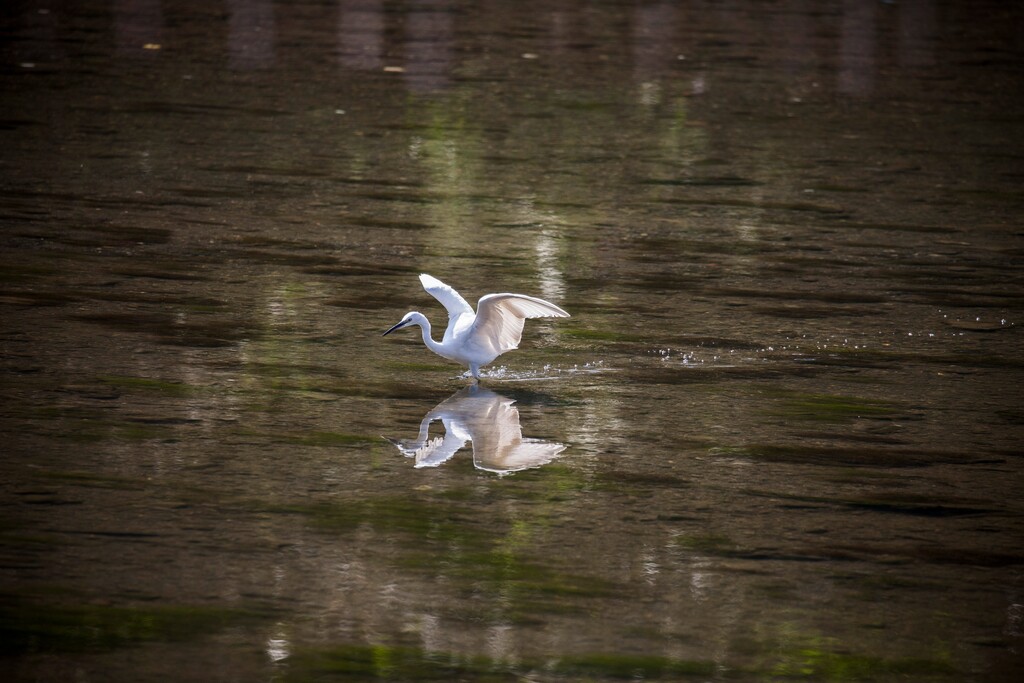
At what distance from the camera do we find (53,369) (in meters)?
5.86

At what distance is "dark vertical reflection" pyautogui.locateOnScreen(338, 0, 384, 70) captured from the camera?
13.9m

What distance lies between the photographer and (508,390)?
19.5 feet

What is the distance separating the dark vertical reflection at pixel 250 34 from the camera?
532 inches

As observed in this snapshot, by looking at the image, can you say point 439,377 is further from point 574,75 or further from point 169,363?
point 574,75

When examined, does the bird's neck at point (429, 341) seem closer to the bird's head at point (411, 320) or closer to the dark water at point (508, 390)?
the bird's head at point (411, 320)

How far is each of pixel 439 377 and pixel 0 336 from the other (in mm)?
1710

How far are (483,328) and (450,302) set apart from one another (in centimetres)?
28

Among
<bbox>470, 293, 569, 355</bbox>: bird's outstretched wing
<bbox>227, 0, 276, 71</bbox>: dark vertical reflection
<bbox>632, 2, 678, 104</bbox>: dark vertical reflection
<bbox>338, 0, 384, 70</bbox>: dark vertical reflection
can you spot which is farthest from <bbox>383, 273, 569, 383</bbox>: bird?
<bbox>338, 0, 384, 70</bbox>: dark vertical reflection

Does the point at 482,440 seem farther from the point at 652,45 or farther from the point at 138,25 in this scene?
the point at 138,25

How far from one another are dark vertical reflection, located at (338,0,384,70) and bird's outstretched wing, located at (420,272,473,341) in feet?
25.0

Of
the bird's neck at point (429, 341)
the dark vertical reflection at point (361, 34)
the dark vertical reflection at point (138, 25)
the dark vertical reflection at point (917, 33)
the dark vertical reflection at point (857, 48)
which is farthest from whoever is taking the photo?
the dark vertical reflection at point (917, 33)

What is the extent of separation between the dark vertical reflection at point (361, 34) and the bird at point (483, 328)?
26.0 ft

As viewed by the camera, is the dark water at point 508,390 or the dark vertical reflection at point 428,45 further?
the dark vertical reflection at point 428,45

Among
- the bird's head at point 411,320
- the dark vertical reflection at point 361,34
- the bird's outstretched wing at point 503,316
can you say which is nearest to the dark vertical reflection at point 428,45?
the dark vertical reflection at point 361,34
